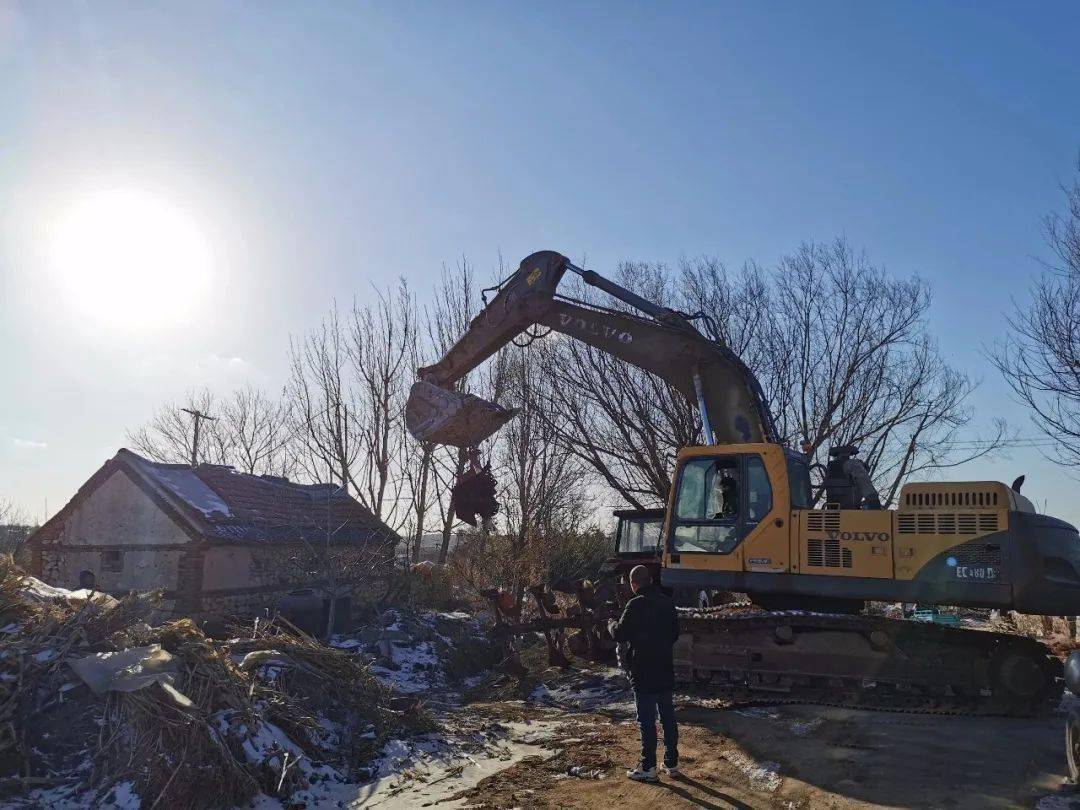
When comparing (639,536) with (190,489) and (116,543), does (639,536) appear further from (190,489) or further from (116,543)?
(116,543)

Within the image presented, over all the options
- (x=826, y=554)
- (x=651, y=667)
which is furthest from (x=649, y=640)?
(x=826, y=554)

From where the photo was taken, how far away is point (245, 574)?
58.9 feet

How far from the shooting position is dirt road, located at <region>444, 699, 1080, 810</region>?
224 inches

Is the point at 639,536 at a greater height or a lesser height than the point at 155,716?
greater

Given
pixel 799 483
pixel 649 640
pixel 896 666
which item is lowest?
pixel 896 666

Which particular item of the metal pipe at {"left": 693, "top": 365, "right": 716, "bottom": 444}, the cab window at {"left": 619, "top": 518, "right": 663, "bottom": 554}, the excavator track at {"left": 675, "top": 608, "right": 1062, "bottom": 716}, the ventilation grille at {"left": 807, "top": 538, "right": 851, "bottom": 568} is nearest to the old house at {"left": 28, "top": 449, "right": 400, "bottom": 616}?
the cab window at {"left": 619, "top": 518, "right": 663, "bottom": 554}

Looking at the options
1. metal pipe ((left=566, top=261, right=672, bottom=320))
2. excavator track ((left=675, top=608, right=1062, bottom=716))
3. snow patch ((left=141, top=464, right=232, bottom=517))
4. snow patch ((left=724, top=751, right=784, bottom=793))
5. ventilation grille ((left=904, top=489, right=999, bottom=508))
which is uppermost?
metal pipe ((left=566, top=261, right=672, bottom=320))

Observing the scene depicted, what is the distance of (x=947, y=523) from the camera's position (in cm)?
808

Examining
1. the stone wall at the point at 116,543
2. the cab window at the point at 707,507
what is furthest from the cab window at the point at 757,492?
the stone wall at the point at 116,543

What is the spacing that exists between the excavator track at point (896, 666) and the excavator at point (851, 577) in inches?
0.6

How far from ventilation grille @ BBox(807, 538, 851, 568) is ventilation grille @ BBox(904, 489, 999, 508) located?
834 mm

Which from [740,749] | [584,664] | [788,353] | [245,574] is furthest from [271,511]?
[740,749]

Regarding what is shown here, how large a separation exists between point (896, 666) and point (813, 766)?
2.49 meters

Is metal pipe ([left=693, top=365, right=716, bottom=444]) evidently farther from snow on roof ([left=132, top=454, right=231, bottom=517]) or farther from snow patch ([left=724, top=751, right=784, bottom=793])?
snow on roof ([left=132, top=454, right=231, bottom=517])
